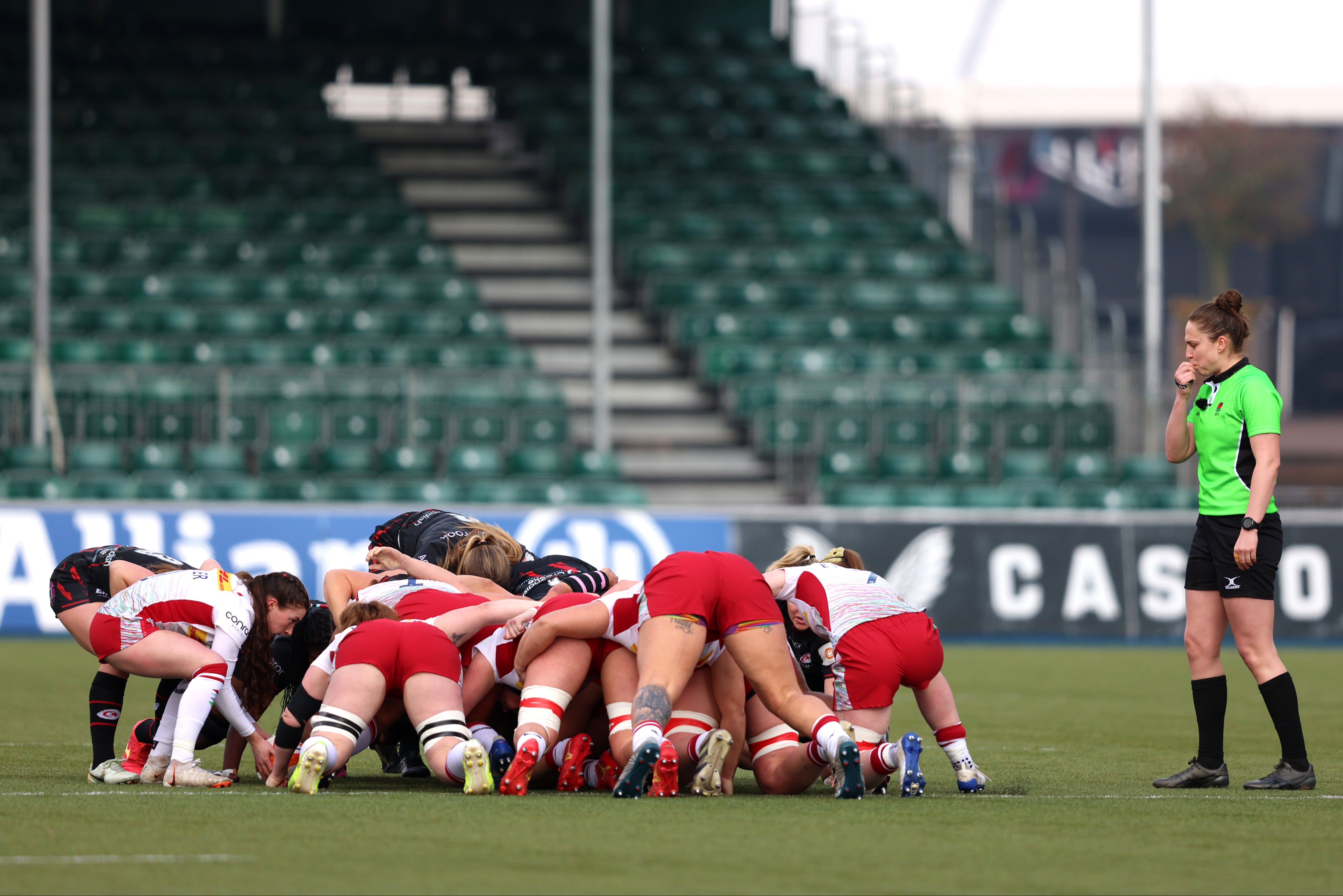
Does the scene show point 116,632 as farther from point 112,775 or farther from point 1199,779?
point 1199,779

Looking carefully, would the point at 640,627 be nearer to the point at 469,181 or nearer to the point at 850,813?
the point at 850,813

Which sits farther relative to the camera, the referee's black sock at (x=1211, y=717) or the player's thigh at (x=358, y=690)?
the referee's black sock at (x=1211, y=717)


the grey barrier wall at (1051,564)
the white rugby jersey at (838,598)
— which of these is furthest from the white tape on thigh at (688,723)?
the grey barrier wall at (1051,564)

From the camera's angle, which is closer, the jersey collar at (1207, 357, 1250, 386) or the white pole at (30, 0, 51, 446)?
the jersey collar at (1207, 357, 1250, 386)

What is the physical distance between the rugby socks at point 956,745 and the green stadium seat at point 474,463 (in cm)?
1147

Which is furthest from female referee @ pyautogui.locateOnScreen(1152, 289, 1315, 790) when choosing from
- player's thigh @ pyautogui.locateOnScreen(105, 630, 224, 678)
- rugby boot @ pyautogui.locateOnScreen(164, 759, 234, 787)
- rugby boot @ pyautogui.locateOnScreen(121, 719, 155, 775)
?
rugby boot @ pyautogui.locateOnScreen(121, 719, 155, 775)

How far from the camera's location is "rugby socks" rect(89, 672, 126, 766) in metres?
7.09

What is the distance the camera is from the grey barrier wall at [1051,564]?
16219 millimetres

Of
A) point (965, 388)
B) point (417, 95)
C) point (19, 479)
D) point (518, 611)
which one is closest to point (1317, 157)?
point (417, 95)

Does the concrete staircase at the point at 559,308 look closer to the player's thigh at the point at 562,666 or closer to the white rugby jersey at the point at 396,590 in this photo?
the white rugby jersey at the point at 396,590

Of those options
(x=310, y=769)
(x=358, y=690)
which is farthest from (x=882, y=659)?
(x=310, y=769)

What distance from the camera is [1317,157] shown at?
45.4 metres

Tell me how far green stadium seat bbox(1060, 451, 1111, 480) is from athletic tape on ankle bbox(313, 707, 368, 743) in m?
13.6

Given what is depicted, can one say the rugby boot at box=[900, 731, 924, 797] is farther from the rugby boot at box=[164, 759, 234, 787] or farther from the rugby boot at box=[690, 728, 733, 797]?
the rugby boot at box=[164, 759, 234, 787]
